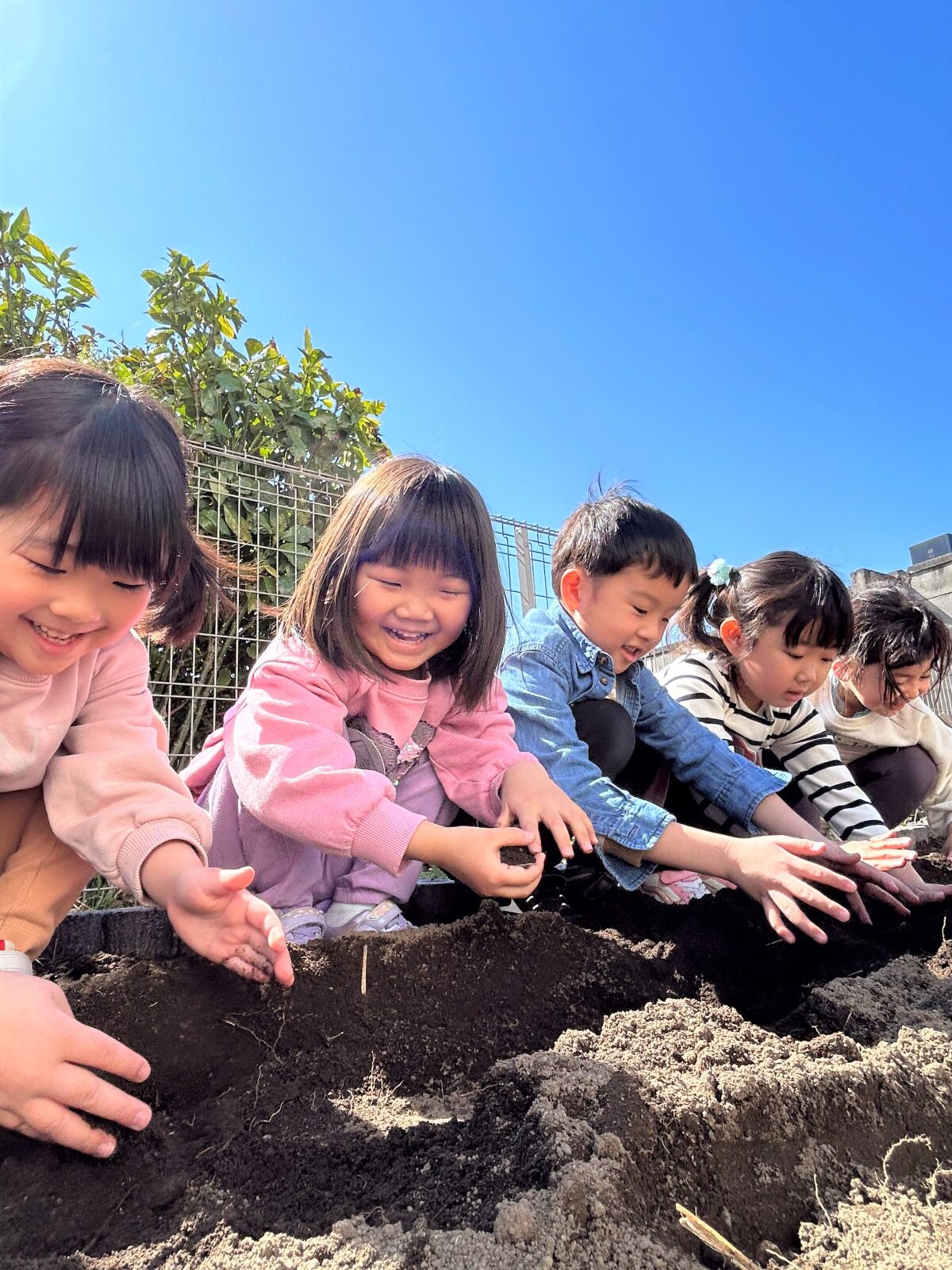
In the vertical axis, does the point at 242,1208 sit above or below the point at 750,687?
below

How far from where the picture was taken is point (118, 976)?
48.3 inches

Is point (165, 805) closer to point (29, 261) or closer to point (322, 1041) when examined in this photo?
point (322, 1041)

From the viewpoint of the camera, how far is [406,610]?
64.1 inches

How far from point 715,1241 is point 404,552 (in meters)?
1.22

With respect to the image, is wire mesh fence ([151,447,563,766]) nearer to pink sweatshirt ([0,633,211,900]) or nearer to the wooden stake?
pink sweatshirt ([0,633,211,900])

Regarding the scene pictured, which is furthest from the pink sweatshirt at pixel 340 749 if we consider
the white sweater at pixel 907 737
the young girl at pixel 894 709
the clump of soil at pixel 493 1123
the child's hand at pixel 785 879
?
the white sweater at pixel 907 737

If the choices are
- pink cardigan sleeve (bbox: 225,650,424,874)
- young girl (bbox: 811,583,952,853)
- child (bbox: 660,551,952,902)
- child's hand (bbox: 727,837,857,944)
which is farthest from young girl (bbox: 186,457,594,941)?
young girl (bbox: 811,583,952,853)

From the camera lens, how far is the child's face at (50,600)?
1.04 m

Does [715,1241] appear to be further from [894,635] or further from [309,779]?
[894,635]

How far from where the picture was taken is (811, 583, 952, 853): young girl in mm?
2920

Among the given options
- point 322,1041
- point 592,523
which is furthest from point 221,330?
point 322,1041

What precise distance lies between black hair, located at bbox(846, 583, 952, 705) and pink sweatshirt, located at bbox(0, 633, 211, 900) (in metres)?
2.54

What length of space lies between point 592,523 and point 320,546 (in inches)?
36.5

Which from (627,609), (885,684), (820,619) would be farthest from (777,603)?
(885,684)
